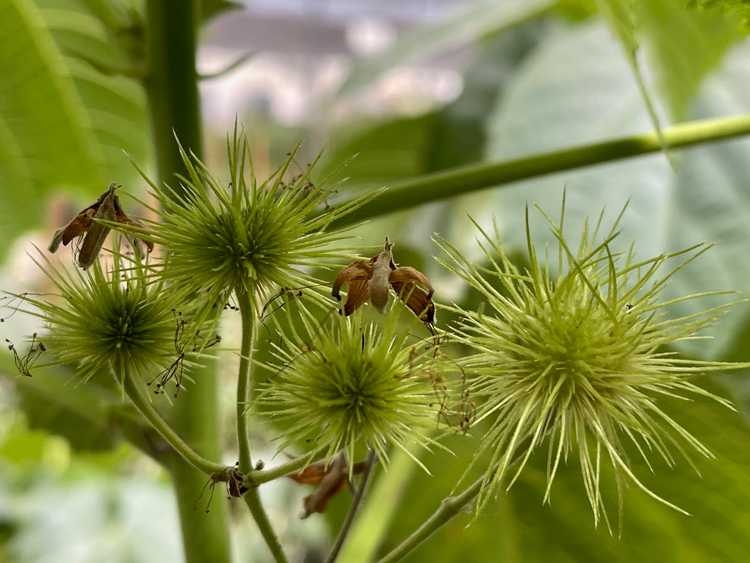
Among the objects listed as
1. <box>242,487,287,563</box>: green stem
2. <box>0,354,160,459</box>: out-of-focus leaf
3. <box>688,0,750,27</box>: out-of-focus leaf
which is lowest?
<box>242,487,287,563</box>: green stem

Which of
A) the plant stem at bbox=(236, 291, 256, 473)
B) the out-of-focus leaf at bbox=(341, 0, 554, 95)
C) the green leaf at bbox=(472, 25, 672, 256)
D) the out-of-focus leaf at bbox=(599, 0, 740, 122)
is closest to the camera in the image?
the plant stem at bbox=(236, 291, 256, 473)

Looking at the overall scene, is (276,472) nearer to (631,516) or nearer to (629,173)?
(631,516)

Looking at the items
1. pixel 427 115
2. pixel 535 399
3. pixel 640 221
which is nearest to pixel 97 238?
pixel 535 399

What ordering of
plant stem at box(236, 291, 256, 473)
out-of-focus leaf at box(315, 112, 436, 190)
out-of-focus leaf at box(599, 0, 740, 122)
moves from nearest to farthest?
plant stem at box(236, 291, 256, 473) < out-of-focus leaf at box(599, 0, 740, 122) < out-of-focus leaf at box(315, 112, 436, 190)

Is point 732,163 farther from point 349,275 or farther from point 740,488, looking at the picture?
point 349,275

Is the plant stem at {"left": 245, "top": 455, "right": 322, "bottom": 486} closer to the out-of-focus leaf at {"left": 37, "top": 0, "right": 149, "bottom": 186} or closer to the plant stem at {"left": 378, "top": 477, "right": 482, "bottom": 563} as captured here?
the plant stem at {"left": 378, "top": 477, "right": 482, "bottom": 563}

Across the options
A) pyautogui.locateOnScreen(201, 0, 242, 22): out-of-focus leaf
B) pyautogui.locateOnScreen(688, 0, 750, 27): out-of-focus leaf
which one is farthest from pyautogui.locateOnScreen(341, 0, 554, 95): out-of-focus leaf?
pyautogui.locateOnScreen(688, 0, 750, 27): out-of-focus leaf
